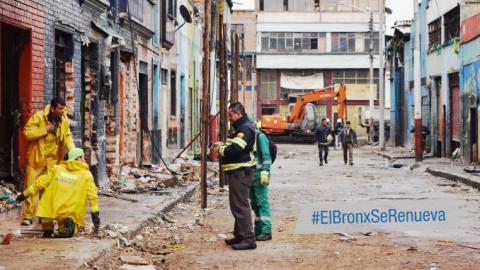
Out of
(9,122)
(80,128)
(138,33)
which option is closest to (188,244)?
(9,122)

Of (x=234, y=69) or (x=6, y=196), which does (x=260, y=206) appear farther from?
(x=234, y=69)

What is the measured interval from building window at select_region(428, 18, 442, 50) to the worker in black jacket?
27.3m

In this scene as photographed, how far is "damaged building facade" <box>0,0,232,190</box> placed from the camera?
41.5 ft

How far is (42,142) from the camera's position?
37.8ft

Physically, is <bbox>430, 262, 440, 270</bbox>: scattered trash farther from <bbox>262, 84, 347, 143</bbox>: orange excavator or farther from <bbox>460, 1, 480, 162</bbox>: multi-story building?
<bbox>262, 84, 347, 143</bbox>: orange excavator

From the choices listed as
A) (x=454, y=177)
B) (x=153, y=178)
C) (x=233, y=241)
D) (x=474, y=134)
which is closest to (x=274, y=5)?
(x=474, y=134)

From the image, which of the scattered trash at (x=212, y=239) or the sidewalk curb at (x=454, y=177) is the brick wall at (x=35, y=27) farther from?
the sidewalk curb at (x=454, y=177)

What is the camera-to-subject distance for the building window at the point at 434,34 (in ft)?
123

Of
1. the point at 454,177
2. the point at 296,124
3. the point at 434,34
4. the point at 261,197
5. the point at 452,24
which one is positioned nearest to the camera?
the point at 261,197

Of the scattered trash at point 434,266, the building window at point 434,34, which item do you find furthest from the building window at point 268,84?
the scattered trash at point 434,266

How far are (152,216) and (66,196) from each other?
119 inches

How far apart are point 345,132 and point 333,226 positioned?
67.5 ft

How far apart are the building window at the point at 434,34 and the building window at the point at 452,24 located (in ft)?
4.56

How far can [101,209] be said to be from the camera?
14125 mm
